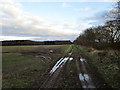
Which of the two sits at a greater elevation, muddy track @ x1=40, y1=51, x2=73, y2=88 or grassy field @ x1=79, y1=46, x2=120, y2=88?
grassy field @ x1=79, y1=46, x2=120, y2=88

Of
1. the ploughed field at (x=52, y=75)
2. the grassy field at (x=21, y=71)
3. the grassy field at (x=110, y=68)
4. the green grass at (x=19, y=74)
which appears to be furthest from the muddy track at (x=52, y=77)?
the grassy field at (x=110, y=68)

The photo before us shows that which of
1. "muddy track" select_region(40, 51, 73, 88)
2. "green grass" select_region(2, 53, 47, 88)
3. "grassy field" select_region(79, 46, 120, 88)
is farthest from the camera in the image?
"grassy field" select_region(79, 46, 120, 88)

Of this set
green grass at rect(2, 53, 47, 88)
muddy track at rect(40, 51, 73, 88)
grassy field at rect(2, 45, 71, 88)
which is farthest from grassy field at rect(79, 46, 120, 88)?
green grass at rect(2, 53, 47, 88)

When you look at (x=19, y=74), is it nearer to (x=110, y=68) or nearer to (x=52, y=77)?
(x=52, y=77)

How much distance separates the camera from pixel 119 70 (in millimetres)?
12828

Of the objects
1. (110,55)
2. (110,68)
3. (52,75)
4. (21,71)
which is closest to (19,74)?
(21,71)

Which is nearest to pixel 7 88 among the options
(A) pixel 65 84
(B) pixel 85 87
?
(A) pixel 65 84

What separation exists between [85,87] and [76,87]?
54cm

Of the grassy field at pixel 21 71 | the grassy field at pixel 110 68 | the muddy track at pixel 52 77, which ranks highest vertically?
the grassy field at pixel 110 68

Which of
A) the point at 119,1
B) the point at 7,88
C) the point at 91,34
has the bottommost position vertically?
the point at 7,88

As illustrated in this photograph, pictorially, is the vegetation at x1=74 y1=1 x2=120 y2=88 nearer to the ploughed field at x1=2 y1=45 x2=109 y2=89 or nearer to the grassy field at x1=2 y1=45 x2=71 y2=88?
the ploughed field at x1=2 y1=45 x2=109 y2=89

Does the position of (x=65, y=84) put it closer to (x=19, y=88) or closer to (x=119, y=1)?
(x=19, y=88)

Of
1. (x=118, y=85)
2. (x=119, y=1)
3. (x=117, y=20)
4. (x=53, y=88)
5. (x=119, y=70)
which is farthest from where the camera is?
(x=117, y=20)

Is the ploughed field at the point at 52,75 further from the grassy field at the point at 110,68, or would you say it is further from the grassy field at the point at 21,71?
the grassy field at the point at 110,68
